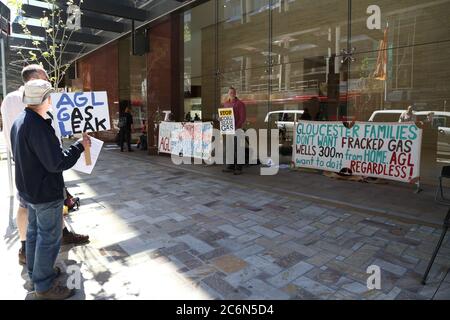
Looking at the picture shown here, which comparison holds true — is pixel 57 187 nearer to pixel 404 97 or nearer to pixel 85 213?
pixel 85 213

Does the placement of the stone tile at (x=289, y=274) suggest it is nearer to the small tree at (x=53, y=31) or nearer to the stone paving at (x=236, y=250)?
the stone paving at (x=236, y=250)

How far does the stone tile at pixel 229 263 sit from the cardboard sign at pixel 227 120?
15.8ft

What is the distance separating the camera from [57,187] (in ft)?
9.34

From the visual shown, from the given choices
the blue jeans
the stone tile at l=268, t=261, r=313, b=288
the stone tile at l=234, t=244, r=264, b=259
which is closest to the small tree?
the blue jeans

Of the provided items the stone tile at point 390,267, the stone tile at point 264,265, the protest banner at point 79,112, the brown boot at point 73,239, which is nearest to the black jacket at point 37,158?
the protest banner at point 79,112

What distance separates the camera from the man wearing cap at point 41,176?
2.66 metres

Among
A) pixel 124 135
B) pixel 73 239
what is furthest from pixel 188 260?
pixel 124 135

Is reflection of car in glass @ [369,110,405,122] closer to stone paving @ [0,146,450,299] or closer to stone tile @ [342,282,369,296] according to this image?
stone paving @ [0,146,450,299]
